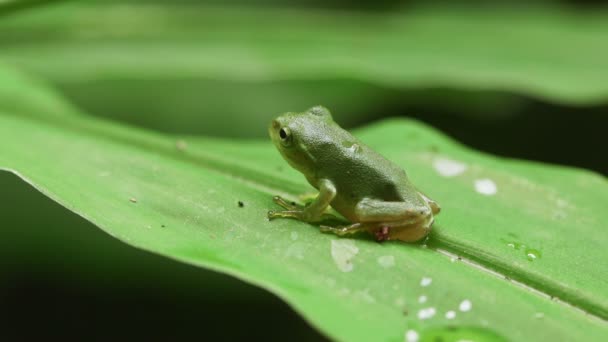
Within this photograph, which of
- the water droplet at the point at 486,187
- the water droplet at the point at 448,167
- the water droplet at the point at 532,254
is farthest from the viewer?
the water droplet at the point at 448,167

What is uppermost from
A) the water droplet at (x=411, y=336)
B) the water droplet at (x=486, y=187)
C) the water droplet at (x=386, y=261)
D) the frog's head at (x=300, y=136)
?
the frog's head at (x=300, y=136)

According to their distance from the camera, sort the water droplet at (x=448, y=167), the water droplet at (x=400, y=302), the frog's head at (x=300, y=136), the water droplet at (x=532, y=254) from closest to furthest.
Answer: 1. the water droplet at (x=400, y=302)
2. the water droplet at (x=532, y=254)
3. the frog's head at (x=300, y=136)
4. the water droplet at (x=448, y=167)

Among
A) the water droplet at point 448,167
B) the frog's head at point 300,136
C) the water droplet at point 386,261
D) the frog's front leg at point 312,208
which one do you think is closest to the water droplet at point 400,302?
the water droplet at point 386,261

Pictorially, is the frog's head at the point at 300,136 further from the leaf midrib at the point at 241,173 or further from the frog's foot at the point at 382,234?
the frog's foot at the point at 382,234

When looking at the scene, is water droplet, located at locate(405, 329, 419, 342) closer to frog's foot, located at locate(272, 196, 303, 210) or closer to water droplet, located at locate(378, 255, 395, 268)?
water droplet, located at locate(378, 255, 395, 268)

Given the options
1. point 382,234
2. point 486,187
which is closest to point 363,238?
point 382,234

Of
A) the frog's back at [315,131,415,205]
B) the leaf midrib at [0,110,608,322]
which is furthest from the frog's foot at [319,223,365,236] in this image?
the leaf midrib at [0,110,608,322]

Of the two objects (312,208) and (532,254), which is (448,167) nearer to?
(532,254)
